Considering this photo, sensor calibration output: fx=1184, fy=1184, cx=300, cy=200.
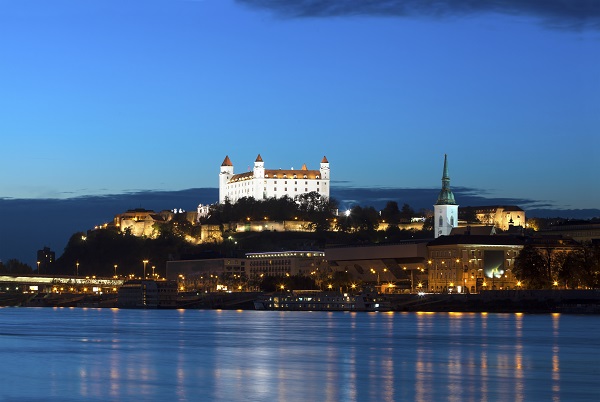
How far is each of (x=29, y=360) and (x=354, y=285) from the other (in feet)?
290

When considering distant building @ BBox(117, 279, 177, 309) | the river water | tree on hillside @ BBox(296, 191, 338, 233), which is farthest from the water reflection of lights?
tree on hillside @ BBox(296, 191, 338, 233)

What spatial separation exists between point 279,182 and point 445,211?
42705 mm

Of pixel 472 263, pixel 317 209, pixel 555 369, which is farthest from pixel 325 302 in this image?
pixel 555 369

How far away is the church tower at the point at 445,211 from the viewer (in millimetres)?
149125

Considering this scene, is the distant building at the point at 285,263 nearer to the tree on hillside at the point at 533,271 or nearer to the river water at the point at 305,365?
the tree on hillside at the point at 533,271

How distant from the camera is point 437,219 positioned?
5906 inches

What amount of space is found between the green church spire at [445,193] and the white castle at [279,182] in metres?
38.0

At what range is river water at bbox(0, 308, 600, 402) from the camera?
98.7 feet

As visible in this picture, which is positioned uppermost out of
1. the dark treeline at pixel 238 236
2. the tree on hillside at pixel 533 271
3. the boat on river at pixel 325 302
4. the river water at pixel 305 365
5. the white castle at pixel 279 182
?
the white castle at pixel 279 182

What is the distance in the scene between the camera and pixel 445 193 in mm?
150625

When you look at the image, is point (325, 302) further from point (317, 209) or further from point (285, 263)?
point (317, 209)

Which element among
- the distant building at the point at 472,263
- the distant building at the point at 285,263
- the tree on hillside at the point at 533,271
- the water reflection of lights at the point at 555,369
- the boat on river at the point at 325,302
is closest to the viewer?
the water reflection of lights at the point at 555,369

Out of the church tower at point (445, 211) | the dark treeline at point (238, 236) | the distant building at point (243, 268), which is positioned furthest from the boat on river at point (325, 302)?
the dark treeline at point (238, 236)

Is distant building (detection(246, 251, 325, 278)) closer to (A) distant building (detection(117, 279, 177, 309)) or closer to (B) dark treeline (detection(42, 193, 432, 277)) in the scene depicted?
(B) dark treeline (detection(42, 193, 432, 277))
